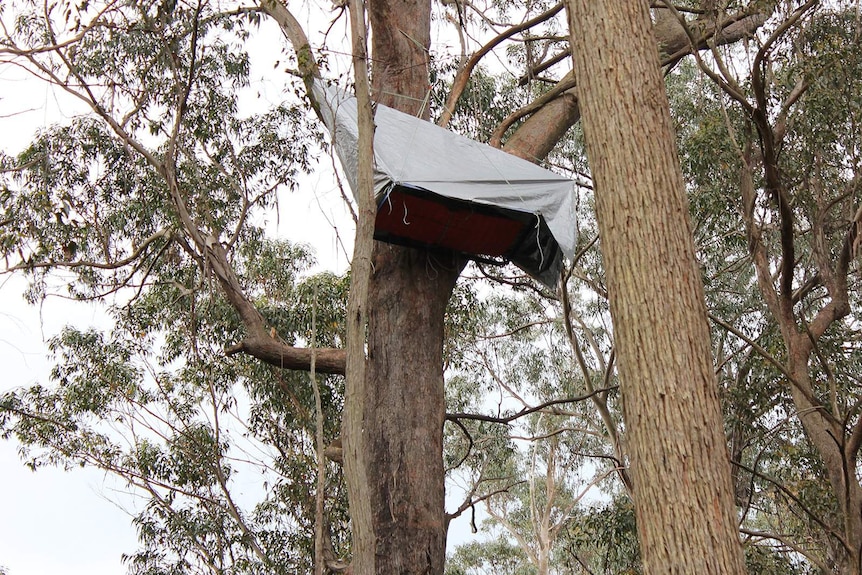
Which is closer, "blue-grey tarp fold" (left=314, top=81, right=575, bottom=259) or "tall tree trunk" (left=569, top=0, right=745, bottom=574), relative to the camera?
"tall tree trunk" (left=569, top=0, right=745, bottom=574)

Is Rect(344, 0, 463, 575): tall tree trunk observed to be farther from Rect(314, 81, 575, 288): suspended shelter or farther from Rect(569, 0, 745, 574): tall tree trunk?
Rect(569, 0, 745, 574): tall tree trunk

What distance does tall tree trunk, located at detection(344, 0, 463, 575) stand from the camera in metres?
3.82

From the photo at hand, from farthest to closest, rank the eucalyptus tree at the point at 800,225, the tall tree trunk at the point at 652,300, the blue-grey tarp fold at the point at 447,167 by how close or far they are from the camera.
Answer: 1. the eucalyptus tree at the point at 800,225
2. the blue-grey tarp fold at the point at 447,167
3. the tall tree trunk at the point at 652,300

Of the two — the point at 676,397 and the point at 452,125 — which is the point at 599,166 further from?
the point at 452,125

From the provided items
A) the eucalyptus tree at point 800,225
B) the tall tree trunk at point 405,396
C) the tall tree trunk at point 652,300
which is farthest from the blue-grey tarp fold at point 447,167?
the eucalyptus tree at point 800,225

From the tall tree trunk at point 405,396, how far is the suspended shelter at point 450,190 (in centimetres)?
20

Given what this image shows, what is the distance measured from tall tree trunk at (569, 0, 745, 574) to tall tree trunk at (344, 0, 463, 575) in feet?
4.59

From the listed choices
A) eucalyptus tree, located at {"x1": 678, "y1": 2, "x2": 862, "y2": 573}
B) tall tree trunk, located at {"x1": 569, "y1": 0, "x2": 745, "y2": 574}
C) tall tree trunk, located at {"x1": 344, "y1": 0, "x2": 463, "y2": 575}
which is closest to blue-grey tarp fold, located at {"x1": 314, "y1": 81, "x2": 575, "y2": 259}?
tall tree trunk, located at {"x1": 344, "y1": 0, "x2": 463, "y2": 575}

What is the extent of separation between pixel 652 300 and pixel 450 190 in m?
1.36

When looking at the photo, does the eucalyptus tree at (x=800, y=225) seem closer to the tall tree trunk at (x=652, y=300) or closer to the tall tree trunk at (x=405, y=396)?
the tall tree trunk at (x=405, y=396)

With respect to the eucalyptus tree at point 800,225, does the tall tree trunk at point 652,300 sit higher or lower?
lower

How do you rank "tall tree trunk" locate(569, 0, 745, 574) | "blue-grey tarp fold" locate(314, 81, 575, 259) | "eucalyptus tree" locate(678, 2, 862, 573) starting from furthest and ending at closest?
"eucalyptus tree" locate(678, 2, 862, 573) → "blue-grey tarp fold" locate(314, 81, 575, 259) → "tall tree trunk" locate(569, 0, 745, 574)

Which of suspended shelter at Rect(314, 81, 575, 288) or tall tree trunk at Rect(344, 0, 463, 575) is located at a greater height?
suspended shelter at Rect(314, 81, 575, 288)

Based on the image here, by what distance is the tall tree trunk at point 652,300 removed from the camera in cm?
237
